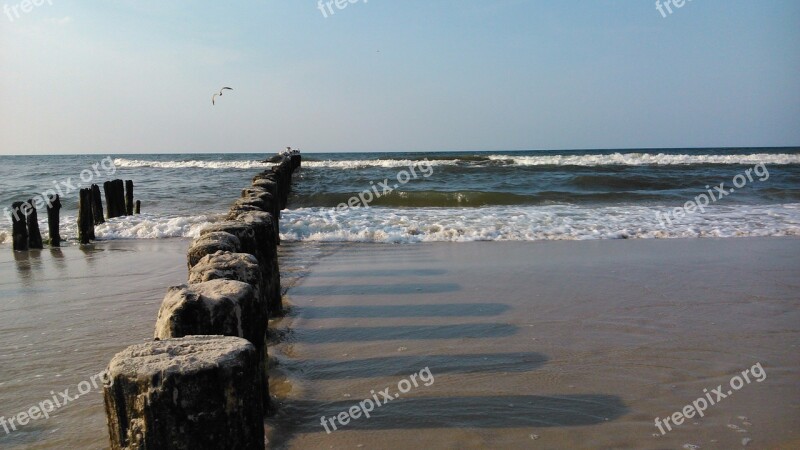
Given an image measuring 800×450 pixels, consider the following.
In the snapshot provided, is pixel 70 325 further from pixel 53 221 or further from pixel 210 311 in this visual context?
pixel 53 221

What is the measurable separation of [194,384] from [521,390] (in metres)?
2.26

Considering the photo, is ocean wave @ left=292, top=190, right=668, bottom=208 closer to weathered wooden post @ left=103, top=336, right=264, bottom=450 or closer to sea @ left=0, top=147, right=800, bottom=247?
sea @ left=0, top=147, right=800, bottom=247

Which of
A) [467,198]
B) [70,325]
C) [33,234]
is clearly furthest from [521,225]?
[33,234]

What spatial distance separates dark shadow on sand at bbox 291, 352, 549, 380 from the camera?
4055mm

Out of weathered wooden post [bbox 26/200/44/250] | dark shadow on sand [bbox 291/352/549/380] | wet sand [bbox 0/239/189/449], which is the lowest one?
dark shadow on sand [bbox 291/352/549/380]

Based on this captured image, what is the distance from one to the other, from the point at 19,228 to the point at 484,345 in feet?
28.5

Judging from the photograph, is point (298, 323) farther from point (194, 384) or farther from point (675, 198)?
point (675, 198)

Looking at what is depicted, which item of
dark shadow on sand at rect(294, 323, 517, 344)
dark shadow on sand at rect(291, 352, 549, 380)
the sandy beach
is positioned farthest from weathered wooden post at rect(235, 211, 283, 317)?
dark shadow on sand at rect(291, 352, 549, 380)

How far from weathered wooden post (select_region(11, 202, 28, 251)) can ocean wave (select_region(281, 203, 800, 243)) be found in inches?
159

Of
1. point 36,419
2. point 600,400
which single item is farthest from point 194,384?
point 600,400

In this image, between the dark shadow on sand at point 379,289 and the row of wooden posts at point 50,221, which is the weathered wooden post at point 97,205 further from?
the dark shadow on sand at point 379,289

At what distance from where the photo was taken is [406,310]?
5.59m

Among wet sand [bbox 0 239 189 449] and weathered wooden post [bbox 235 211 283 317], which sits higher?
weathered wooden post [bbox 235 211 283 317]

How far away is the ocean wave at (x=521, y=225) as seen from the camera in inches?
408
